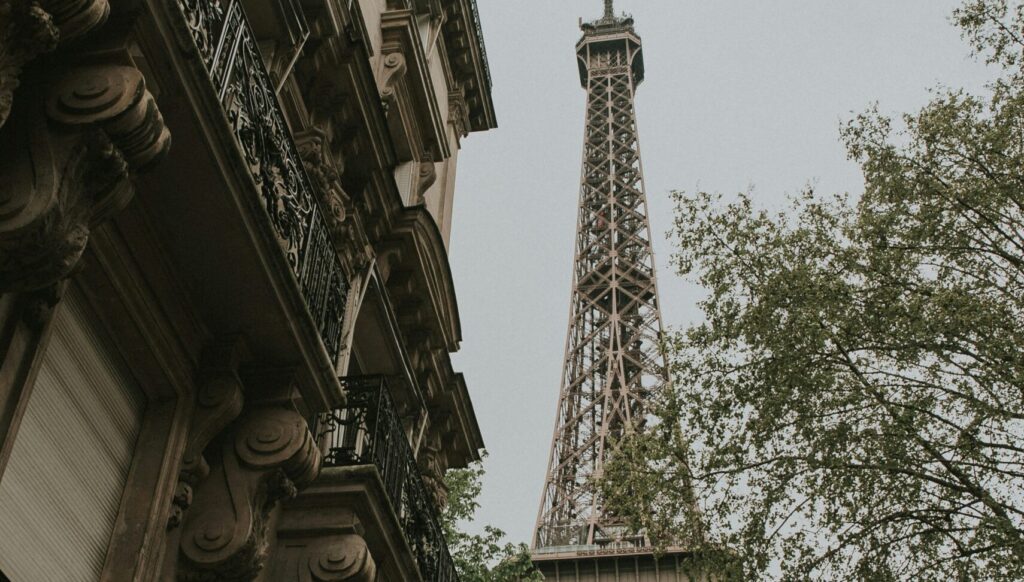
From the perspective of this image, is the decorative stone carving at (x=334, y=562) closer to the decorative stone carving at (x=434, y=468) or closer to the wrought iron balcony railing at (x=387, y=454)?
the wrought iron balcony railing at (x=387, y=454)

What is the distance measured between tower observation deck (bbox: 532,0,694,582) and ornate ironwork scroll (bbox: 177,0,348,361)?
5180 cm

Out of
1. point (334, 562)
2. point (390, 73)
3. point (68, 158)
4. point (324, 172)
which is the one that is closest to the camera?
point (68, 158)

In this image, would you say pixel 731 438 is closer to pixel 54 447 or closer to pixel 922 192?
pixel 922 192

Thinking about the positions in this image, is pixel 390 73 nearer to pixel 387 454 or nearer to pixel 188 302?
pixel 387 454

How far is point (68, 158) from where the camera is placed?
5289 mm

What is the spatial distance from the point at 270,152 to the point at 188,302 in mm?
1213

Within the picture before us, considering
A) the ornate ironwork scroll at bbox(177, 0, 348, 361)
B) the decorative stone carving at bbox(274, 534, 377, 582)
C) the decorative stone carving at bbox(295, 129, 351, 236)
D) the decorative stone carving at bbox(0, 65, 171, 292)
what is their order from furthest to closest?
the decorative stone carving at bbox(295, 129, 351, 236) < the decorative stone carving at bbox(274, 534, 377, 582) < the ornate ironwork scroll at bbox(177, 0, 348, 361) < the decorative stone carving at bbox(0, 65, 171, 292)

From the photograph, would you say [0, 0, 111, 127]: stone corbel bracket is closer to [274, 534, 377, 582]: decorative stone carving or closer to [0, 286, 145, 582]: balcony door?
[0, 286, 145, 582]: balcony door

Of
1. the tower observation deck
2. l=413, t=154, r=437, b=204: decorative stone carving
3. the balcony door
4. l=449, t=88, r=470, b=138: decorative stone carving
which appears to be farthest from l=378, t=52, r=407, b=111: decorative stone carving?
the tower observation deck

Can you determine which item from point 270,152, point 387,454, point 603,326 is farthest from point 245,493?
point 603,326

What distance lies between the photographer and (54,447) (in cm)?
644

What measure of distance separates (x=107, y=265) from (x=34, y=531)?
1.66 m

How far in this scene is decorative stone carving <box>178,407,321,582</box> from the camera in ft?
24.5

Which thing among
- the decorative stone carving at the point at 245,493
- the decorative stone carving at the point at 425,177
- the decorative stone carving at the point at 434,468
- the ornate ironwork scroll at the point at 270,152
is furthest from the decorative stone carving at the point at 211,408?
the decorative stone carving at the point at 425,177
